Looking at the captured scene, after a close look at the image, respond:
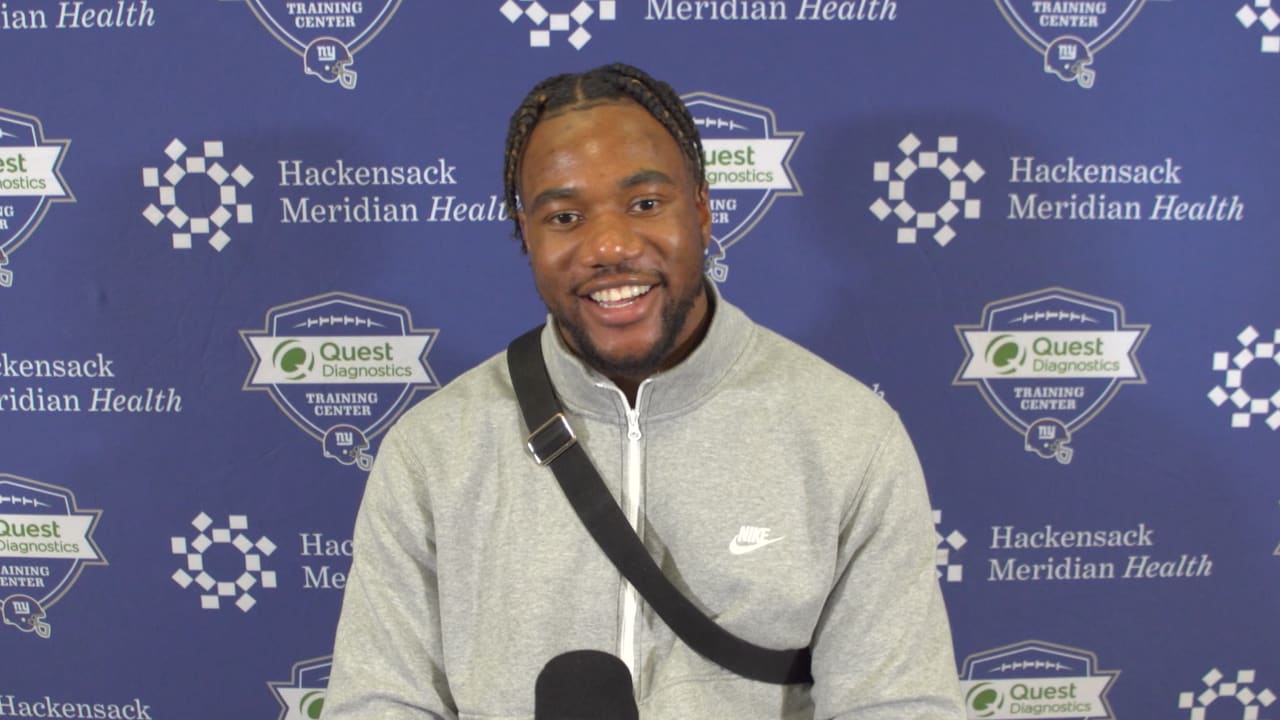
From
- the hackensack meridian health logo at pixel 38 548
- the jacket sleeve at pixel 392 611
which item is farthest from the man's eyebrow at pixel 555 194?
the hackensack meridian health logo at pixel 38 548

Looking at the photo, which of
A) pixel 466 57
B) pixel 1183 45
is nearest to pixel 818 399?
pixel 466 57

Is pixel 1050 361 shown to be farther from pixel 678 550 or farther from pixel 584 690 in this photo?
pixel 584 690

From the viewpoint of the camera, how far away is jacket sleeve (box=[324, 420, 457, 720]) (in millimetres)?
1012

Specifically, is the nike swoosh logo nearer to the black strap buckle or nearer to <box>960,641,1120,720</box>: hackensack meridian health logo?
the black strap buckle

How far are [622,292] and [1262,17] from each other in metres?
1.24

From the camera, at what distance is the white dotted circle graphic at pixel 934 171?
55.8 inches

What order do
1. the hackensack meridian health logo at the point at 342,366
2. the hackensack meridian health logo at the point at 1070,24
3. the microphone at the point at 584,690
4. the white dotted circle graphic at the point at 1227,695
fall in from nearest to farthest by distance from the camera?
the microphone at the point at 584,690, the hackensack meridian health logo at the point at 1070,24, the hackensack meridian health logo at the point at 342,366, the white dotted circle graphic at the point at 1227,695

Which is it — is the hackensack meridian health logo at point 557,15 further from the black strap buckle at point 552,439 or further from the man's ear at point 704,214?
the black strap buckle at point 552,439

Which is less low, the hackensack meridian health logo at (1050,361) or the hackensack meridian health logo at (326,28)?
the hackensack meridian health logo at (326,28)

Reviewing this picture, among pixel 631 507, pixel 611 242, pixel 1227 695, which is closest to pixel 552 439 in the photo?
pixel 631 507

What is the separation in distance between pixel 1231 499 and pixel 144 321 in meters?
1.99

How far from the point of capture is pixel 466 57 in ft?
4.59

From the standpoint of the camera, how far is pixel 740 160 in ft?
4.65

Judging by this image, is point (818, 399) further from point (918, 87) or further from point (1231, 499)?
point (1231, 499)
